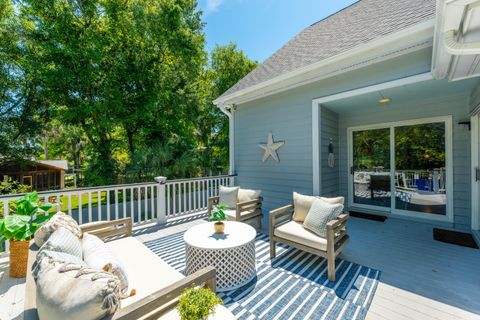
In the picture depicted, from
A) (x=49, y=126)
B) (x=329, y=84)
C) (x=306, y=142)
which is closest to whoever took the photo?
(x=329, y=84)

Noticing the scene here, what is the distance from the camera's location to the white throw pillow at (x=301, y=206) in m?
3.37

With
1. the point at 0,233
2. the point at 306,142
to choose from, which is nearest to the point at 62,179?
the point at 0,233

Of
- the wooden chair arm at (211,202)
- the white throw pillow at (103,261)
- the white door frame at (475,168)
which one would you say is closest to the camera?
the white throw pillow at (103,261)

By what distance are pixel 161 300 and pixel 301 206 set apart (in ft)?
8.56

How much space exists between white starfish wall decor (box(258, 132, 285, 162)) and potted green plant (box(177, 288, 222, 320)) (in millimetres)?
4190

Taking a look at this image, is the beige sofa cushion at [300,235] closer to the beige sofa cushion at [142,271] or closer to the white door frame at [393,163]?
the beige sofa cushion at [142,271]

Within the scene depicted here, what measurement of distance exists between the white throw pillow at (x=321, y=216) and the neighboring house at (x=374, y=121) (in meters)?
1.57

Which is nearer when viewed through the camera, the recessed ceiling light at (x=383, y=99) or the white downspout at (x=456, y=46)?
the white downspout at (x=456, y=46)

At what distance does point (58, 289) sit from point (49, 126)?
43.6 ft

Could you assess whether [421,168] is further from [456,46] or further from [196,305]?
[196,305]

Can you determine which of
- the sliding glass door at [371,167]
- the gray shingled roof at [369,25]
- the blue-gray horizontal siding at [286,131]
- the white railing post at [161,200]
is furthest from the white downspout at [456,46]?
the white railing post at [161,200]

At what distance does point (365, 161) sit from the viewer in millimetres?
5465

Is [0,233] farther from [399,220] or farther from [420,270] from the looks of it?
[399,220]

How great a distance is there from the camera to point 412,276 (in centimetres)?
269
